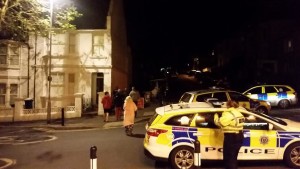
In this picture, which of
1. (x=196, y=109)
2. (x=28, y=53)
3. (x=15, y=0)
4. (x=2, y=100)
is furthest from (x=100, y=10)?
(x=196, y=109)

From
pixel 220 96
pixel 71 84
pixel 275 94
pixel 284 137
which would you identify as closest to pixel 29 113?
pixel 71 84

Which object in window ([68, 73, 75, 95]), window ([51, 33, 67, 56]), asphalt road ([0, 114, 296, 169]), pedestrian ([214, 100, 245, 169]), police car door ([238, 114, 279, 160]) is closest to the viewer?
pedestrian ([214, 100, 245, 169])

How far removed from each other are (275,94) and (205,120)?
14475 millimetres

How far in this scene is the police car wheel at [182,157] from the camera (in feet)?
31.8

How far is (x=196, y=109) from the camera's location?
9945mm

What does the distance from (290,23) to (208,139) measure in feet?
118

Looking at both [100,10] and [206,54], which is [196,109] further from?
[206,54]

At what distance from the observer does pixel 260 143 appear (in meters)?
9.64

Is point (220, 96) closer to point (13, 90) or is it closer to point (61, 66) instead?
point (61, 66)

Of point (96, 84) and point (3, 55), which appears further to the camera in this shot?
point (96, 84)

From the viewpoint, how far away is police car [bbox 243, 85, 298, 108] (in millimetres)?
22922

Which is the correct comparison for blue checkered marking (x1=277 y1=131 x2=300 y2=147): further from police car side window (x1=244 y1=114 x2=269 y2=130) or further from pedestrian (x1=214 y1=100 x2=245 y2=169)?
pedestrian (x1=214 y1=100 x2=245 y2=169)

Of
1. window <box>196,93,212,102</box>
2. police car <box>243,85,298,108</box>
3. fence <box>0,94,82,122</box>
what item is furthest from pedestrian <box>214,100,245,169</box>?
fence <box>0,94,82,122</box>

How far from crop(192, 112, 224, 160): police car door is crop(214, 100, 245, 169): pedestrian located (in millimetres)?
717
